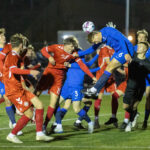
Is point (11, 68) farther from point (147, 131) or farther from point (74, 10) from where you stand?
point (74, 10)

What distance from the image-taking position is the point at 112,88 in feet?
39.0

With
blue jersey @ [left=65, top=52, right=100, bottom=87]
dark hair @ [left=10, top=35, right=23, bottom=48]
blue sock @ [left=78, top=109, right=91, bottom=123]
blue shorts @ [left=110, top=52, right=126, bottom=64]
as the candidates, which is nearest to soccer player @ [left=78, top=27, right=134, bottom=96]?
blue shorts @ [left=110, top=52, right=126, bottom=64]

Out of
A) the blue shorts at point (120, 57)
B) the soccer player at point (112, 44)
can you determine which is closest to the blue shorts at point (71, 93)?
the soccer player at point (112, 44)

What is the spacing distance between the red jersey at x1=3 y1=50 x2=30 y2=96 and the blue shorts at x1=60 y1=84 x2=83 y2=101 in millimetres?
2070

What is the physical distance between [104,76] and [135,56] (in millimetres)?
936

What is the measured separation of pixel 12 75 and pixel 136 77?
3002 millimetres

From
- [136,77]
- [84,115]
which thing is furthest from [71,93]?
[136,77]

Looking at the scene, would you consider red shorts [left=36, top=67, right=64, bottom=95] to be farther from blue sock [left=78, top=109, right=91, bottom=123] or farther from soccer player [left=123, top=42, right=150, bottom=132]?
soccer player [left=123, top=42, right=150, bottom=132]

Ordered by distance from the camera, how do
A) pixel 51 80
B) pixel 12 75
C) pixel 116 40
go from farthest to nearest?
pixel 116 40 → pixel 51 80 → pixel 12 75

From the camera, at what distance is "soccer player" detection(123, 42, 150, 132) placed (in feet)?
33.7

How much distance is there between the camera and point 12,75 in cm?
839

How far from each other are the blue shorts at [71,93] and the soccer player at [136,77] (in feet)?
3.07

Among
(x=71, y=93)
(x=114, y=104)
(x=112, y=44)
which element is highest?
(x=112, y=44)

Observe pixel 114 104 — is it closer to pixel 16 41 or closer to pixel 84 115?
pixel 84 115
